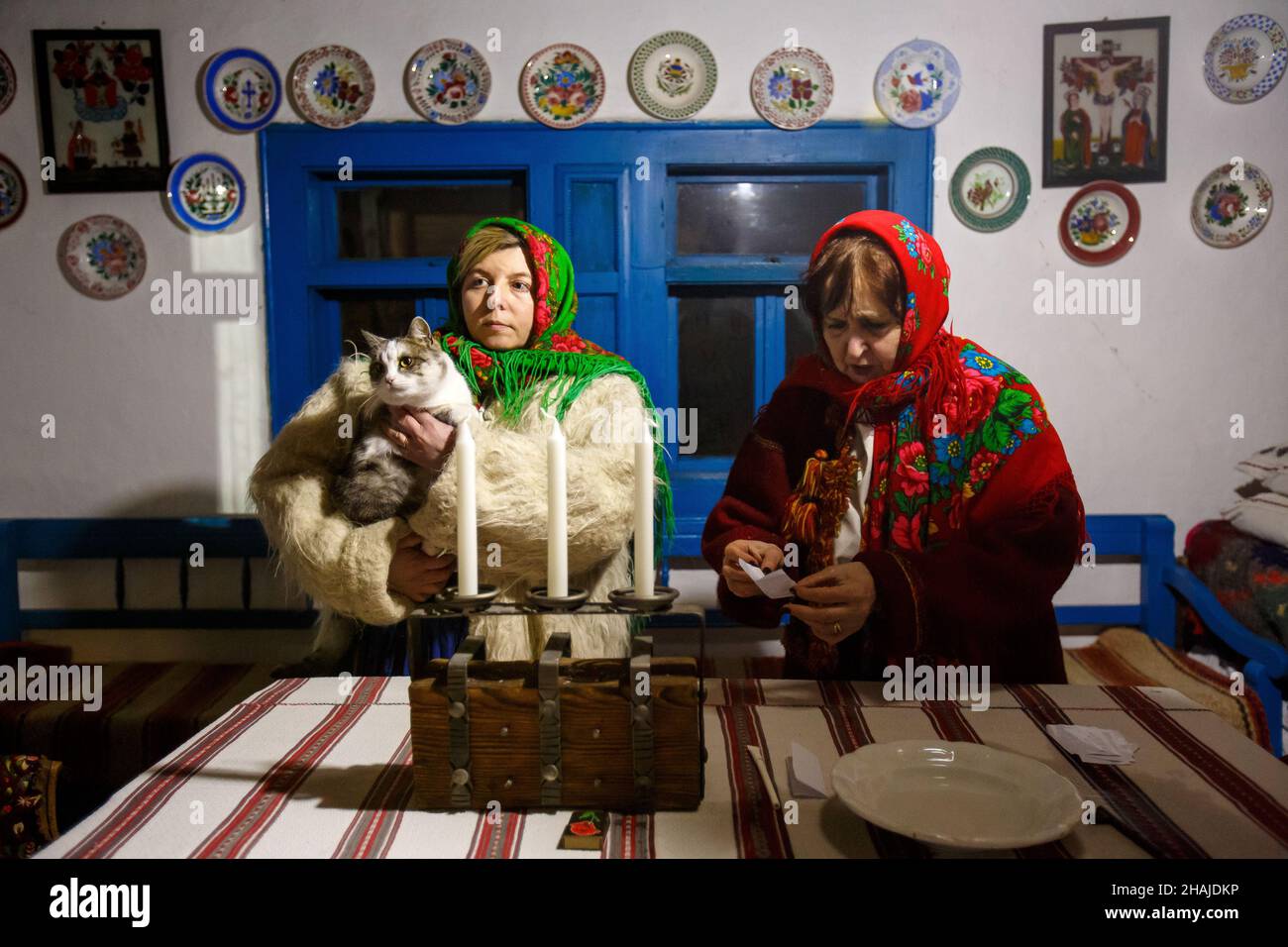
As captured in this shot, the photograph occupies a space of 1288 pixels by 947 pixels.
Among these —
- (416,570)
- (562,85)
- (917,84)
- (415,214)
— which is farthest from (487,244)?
(917,84)

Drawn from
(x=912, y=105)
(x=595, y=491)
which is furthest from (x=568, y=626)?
(x=912, y=105)

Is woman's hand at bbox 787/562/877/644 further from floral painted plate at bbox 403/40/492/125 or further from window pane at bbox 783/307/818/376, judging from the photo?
floral painted plate at bbox 403/40/492/125

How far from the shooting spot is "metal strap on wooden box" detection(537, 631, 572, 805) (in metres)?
0.63

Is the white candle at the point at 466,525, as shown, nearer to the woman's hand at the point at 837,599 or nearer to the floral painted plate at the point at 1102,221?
the woman's hand at the point at 837,599

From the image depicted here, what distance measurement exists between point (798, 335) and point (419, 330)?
1.54 feet

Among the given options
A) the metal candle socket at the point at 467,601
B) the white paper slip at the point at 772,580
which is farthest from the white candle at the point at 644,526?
the white paper slip at the point at 772,580

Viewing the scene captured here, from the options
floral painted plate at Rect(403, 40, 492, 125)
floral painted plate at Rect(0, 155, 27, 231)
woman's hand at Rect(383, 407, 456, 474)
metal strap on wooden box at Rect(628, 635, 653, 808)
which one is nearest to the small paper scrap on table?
metal strap on wooden box at Rect(628, 635, 653, 808)

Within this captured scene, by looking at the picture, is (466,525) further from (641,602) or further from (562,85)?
(562,85)

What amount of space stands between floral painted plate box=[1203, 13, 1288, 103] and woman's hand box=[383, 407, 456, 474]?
94 centimetres

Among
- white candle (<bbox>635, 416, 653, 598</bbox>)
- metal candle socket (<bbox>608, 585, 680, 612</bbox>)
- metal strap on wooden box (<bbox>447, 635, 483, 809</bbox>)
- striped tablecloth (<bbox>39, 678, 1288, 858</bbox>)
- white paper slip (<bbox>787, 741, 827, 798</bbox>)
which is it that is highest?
white candle (<bbox>635, 416, 653, 598</bbox>)

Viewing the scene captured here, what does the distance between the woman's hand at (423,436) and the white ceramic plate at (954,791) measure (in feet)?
2.02

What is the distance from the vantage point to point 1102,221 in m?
0.83

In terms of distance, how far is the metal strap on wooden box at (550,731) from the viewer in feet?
2.05
